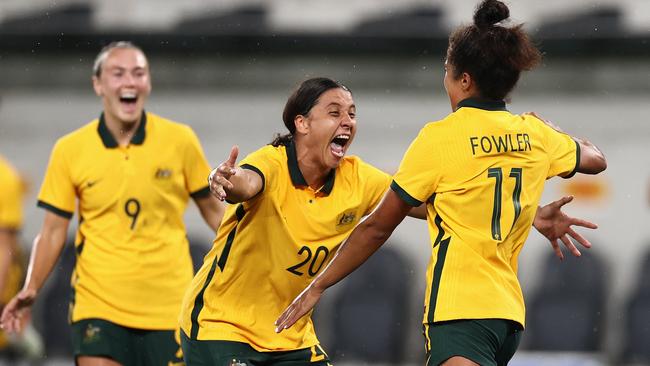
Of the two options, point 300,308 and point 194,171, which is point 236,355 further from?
point 194,171

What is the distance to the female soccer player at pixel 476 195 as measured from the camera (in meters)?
5.64

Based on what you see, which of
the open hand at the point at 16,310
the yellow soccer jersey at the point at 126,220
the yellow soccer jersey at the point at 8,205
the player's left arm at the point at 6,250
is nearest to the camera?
the open hand at the point at 16,310

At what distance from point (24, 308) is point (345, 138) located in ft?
7.43

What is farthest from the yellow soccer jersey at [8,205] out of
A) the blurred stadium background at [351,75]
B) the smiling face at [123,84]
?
the blurred stadium background at [351,75]

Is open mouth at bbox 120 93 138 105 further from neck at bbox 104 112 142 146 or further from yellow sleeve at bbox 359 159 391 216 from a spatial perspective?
yellow sleeve at bbox 359 159 391 216

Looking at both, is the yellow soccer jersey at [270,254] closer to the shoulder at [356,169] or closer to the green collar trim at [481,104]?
the shoulder at [356,169]

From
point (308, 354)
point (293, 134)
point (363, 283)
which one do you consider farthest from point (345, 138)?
point (363, 283)

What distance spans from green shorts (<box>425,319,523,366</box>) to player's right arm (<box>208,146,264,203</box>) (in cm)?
96

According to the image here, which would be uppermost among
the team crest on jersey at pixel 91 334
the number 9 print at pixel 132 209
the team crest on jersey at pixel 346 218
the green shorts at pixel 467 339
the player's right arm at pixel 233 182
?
the player's right arm at pixel 233 182

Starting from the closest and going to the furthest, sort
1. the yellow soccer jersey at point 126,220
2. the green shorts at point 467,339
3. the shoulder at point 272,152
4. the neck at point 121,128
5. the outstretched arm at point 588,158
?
1. the green shorts at point 467,339
2. the outstretched arm at point 588,158
3. the shoulder at point 272,152
4. the yellow soccer jersey at point 126,220
5. the neck at point 121,128

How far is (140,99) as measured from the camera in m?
8.03

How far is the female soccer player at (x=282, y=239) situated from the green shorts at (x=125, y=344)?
1.15m

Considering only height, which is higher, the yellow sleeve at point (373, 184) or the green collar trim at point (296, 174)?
the green collar trim at point (296, 174)

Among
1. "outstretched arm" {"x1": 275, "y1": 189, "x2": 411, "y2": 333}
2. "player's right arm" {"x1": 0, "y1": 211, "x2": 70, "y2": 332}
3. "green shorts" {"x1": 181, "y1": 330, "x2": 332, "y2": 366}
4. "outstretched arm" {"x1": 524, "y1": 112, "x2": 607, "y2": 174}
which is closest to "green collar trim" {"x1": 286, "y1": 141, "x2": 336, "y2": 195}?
"outstretched arm" {"x1": 275, "y1": 189, "x2": 411, "y2": 333}
